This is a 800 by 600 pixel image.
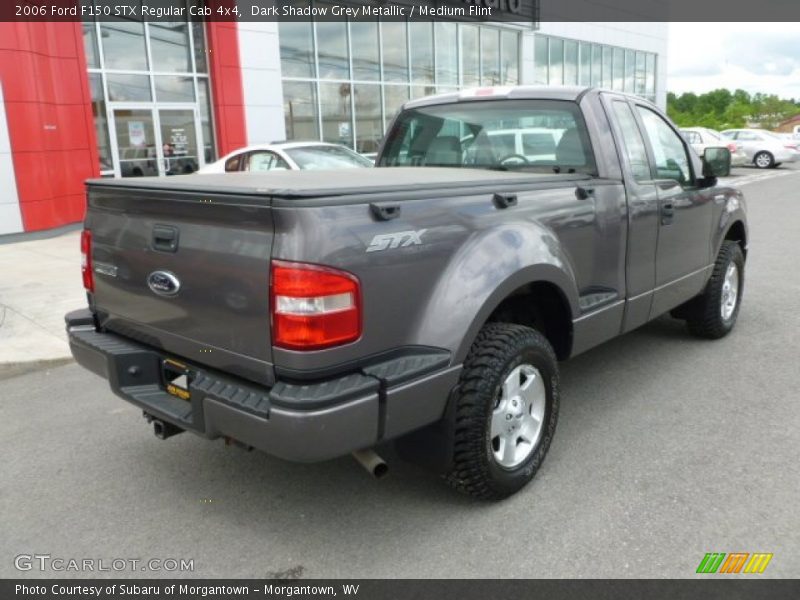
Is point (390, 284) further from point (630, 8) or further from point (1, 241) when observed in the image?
point (630, 8)

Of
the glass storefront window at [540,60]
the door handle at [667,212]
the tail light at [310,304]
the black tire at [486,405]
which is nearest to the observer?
the tail light at [310,304]

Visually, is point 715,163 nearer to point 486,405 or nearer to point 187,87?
point 486,405

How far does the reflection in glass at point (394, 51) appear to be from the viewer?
19281 millimetres

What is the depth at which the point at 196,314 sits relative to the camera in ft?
9.12

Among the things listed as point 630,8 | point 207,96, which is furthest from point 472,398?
point 630,8

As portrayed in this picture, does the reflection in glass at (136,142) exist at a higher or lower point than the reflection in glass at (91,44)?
lower

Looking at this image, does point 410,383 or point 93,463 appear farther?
point 93,463

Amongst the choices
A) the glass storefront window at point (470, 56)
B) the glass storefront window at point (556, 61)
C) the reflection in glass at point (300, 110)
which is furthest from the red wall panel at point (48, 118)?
the glass storefront window at point (556, 61)

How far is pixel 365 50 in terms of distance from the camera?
18.7 metres

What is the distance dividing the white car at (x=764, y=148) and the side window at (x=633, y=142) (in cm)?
2742

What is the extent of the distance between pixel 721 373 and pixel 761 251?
5.50 meters

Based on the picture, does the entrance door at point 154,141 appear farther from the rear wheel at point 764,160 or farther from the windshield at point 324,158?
the rear wheel at point 764,160

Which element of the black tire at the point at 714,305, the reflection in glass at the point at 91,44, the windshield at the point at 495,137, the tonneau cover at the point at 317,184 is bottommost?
the black tire at the point at 714,305

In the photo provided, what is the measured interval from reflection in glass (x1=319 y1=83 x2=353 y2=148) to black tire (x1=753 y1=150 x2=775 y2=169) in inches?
728
